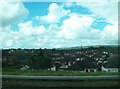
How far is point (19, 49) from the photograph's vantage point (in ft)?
17.2

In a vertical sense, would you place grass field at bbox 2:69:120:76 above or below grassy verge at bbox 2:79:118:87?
above

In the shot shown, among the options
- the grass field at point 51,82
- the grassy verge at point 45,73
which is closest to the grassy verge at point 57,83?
the grass field at point 51,82

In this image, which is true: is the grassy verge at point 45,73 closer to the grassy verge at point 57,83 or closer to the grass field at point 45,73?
the grass field at point 45,73

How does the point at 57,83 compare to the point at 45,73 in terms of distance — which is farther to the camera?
the point at 45,73

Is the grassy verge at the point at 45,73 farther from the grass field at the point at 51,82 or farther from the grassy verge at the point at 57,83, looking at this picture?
the grassy verge at the point at 57,83

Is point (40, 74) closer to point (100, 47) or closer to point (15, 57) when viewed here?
point (15, 57)

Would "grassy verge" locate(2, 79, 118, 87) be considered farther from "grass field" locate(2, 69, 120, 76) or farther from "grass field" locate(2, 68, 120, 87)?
"grass field" locate(2, 69, 120, 76)

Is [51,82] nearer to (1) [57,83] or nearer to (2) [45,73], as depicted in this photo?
(1) [57,83]

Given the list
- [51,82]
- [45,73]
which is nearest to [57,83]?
[51,82]

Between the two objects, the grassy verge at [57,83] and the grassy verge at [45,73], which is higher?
the grassy verge at [45,73]

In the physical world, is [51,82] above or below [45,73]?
below

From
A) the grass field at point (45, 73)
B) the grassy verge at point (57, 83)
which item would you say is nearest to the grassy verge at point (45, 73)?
the grass field at point (45, 73)

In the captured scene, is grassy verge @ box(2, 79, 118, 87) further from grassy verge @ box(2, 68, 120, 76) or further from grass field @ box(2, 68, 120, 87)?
grassy verge @ box(2, 68, 120, 76)

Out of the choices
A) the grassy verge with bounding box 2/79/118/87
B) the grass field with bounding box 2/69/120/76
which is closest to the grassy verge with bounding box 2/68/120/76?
the grass field with bounding box 2/69/120/76
